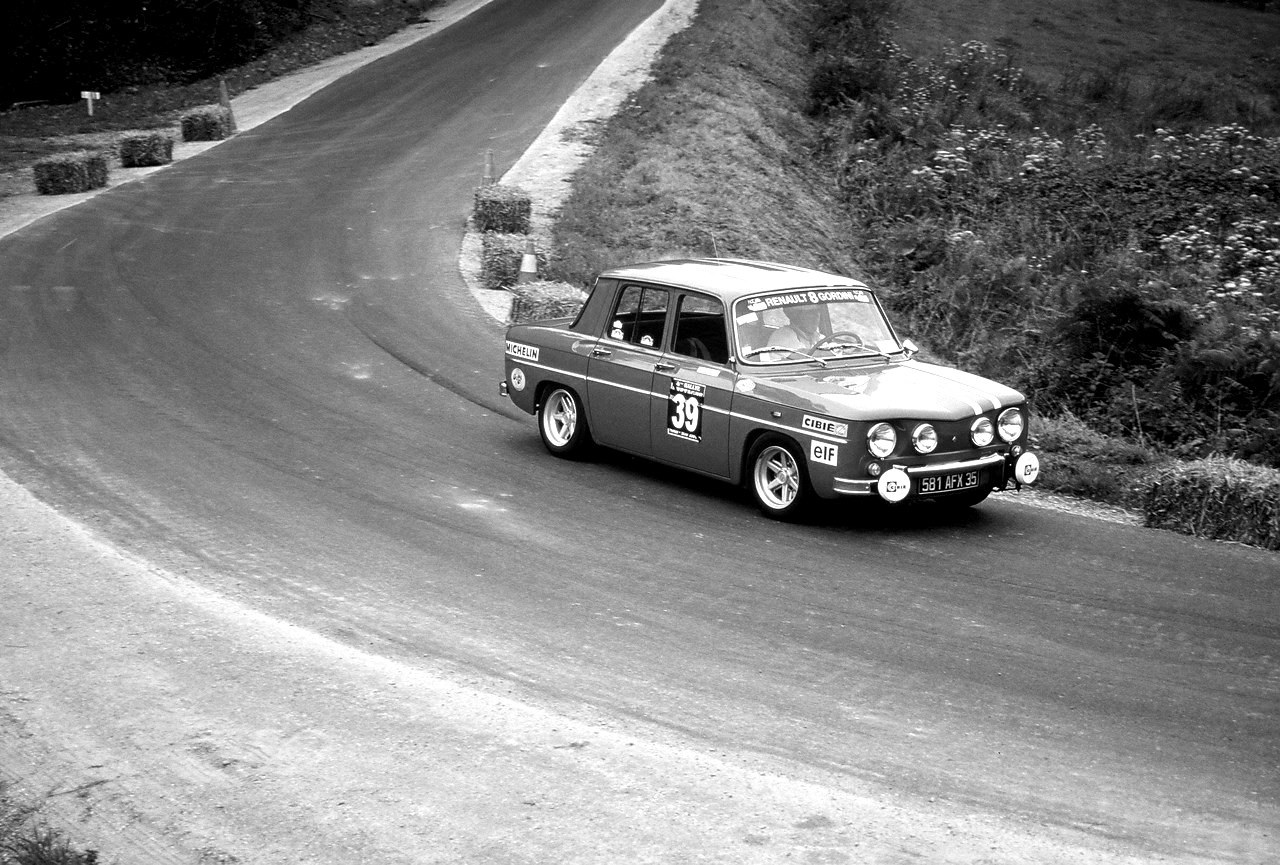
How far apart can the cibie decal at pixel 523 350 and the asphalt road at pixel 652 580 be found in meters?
0.77

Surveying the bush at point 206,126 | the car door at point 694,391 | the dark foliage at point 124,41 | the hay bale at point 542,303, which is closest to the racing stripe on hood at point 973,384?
the car door at point 694,391

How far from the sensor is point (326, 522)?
9422mm

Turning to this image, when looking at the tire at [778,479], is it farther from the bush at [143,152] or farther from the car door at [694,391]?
the bush at [143,152]

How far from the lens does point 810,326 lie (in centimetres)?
1034

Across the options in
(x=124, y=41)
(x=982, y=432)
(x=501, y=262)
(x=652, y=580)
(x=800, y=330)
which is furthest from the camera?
(x=124, y=41)

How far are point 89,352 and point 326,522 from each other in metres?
6.38

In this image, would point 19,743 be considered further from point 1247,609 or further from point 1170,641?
point 1247,609

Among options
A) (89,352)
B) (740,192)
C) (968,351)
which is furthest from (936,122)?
(89,352)

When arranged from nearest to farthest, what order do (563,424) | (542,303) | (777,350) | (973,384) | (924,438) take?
(924,438) < (973,384) < (777,350) < (563,424) < (542,303)

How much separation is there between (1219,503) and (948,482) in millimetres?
2120

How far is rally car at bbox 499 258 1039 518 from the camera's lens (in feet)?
30.3

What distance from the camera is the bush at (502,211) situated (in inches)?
846

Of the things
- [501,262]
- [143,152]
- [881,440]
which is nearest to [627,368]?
[881,440]

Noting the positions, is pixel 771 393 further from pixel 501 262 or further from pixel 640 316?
pixel 501 262
